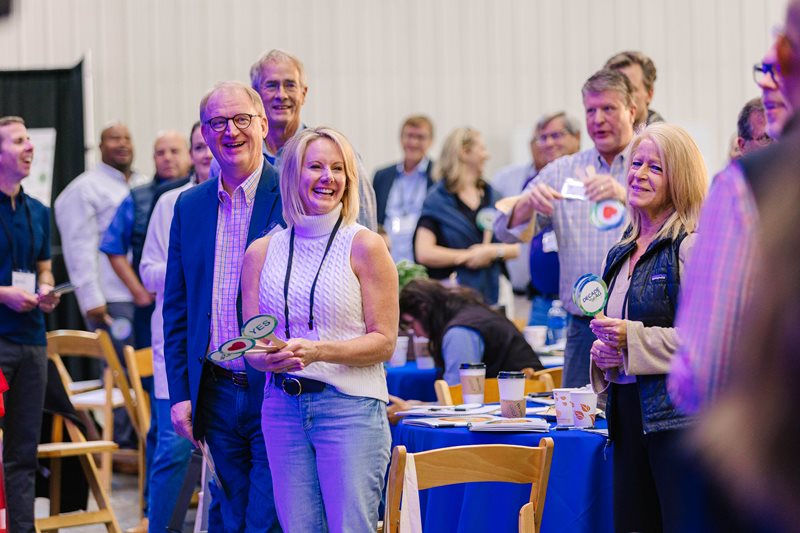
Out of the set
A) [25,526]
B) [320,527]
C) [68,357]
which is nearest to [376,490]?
[320,527]

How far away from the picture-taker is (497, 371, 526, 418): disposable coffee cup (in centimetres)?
386

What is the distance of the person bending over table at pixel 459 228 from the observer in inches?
276

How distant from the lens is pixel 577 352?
447 cm

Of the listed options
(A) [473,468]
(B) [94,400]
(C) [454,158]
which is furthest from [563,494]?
(B) [94,400]

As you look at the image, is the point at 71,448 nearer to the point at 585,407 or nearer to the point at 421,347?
the point at 421,347

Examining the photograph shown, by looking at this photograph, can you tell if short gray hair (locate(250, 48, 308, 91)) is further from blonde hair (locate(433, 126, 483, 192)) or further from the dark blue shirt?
blonde hair (locate(433, 126, 483, 192))

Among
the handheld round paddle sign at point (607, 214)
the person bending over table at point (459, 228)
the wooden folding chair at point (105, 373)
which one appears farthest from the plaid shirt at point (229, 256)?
the person bending over table at point (459, 228)

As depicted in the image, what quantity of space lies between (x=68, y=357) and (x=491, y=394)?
5.92 meters

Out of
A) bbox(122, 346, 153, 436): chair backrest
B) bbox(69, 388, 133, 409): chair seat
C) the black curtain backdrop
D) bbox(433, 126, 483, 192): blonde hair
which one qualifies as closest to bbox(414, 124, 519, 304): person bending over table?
bbox(433, 126, 483, 192): blonde hair

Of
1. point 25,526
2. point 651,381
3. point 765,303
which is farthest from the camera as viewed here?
point 25,526

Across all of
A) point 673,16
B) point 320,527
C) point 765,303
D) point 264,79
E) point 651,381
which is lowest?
point 320,527

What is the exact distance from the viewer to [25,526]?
4.71 m

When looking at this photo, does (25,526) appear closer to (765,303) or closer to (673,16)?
(765,303)

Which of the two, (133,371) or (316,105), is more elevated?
(316,105)
